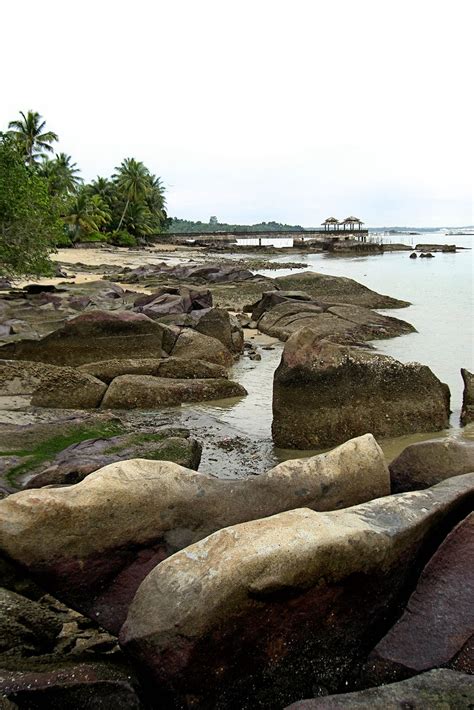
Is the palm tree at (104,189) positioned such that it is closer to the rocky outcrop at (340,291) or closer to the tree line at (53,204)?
the tree line at (53,204)

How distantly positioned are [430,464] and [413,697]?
2.06 meters

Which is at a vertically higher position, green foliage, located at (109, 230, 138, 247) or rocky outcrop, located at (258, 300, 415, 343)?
green foliage, located at (109, 230, 138, 247)

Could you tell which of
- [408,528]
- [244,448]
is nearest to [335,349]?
[244,448]

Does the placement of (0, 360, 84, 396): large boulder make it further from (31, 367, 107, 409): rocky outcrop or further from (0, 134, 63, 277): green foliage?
(0, 134, 63, 277): green foliage

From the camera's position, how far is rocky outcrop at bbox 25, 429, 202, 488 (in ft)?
15.0

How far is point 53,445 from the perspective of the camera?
559 cm

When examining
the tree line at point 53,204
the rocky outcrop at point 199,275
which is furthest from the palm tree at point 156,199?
the rocky outcrop at point 199,275

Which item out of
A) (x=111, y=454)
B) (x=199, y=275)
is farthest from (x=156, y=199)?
(x=111, y=454)

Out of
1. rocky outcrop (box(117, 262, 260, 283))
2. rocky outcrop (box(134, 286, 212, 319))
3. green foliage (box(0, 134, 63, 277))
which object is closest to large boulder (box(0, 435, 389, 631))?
rocky outcrop (box(134, 286, 212, 319))

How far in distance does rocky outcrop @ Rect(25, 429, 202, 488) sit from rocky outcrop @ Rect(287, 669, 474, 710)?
257 centimetres

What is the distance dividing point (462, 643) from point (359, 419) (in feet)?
13.7

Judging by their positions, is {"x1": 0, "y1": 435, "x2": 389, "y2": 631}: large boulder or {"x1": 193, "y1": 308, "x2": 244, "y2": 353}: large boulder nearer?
{"x1": 0, "y1": 435, "x2": 389, "y2": 631}: large boulder

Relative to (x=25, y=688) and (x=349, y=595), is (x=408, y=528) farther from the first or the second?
(x=25, y=688)

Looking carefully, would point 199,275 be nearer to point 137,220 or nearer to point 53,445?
point 53,445
